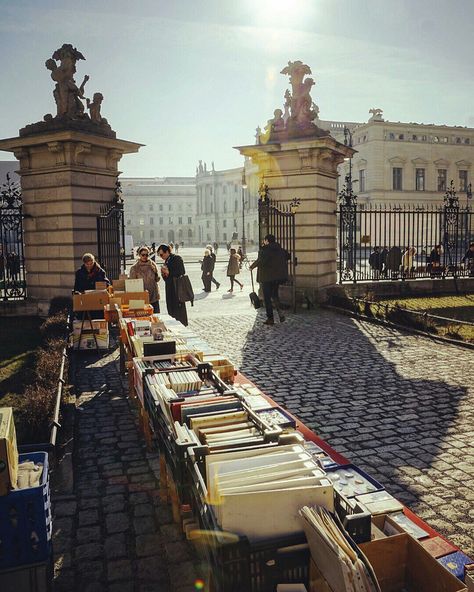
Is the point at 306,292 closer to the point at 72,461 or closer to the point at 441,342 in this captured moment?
the point at 441,342

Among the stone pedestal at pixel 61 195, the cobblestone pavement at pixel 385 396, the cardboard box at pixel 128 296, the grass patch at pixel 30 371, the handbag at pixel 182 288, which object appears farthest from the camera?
the stone pedestal at pixel 61 195

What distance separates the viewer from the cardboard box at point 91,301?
10742 mm

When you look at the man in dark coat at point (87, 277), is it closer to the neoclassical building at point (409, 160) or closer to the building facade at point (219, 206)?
the neoclassical building at point (409, 160)

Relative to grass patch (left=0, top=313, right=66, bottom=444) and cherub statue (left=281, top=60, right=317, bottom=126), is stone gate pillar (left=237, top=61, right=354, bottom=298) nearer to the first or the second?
cherub statue (left=281, top=60, right=317, bottom=126)

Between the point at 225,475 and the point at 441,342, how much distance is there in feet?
32.5

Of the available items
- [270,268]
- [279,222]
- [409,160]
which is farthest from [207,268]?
[409,160]

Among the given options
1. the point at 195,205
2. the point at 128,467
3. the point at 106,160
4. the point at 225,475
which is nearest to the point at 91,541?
the point at 128,467

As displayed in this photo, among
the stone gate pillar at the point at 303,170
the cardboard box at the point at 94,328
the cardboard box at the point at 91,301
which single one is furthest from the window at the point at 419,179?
the cardboard box at the point at 91,301

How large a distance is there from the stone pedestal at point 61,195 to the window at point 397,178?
54660 millimetres

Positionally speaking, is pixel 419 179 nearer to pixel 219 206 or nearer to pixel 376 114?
pixel 376 114

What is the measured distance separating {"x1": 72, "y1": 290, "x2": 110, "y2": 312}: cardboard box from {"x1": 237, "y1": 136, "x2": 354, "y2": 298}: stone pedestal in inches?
307

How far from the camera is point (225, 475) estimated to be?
3080 mm

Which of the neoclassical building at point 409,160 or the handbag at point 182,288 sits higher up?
the neoclassical building at point 409,160

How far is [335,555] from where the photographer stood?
2486 mm
